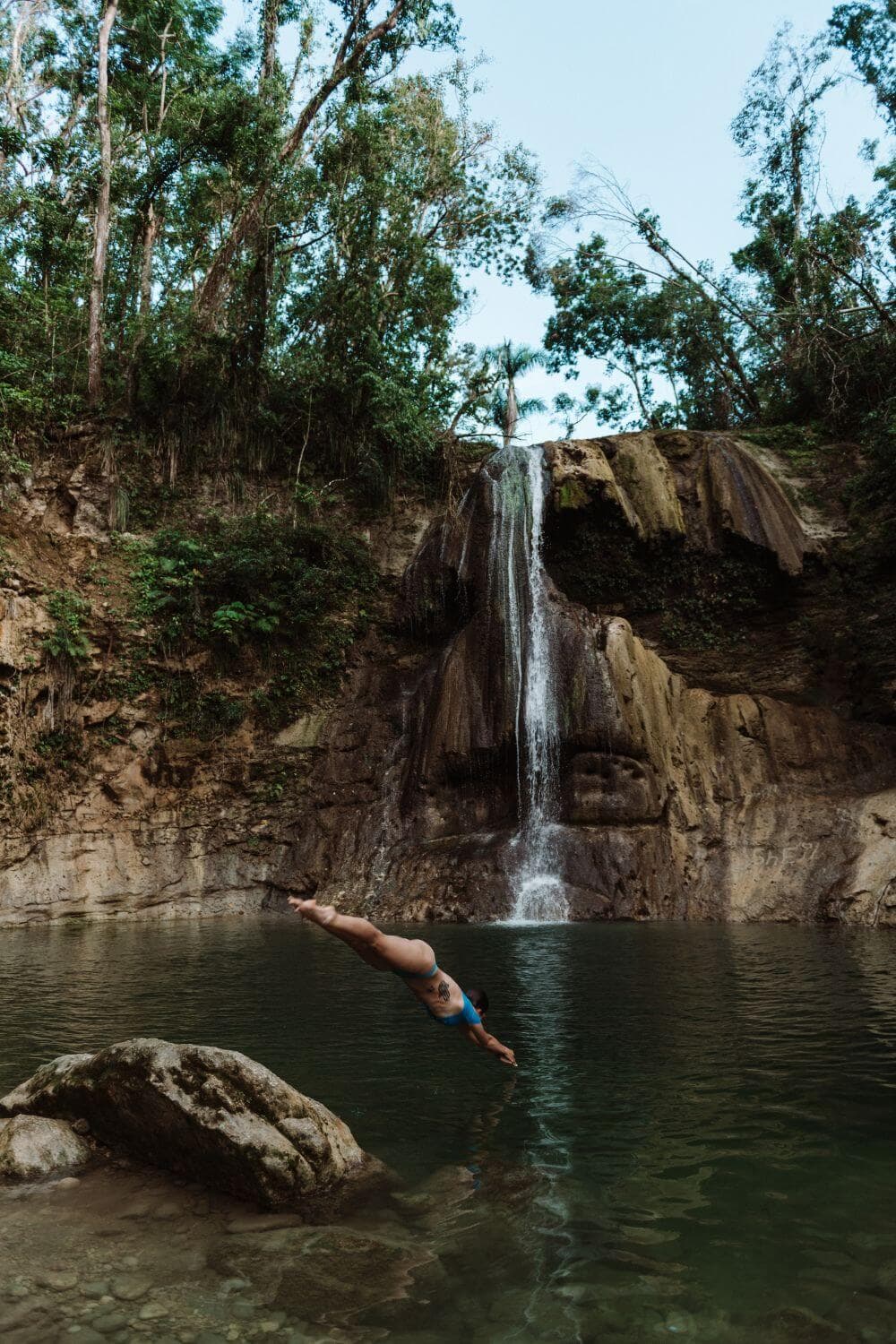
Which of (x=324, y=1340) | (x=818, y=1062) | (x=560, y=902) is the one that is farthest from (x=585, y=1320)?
(x=560, y=902)

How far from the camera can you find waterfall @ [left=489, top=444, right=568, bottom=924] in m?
14.6

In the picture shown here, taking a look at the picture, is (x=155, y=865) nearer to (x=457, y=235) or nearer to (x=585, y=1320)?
(x=585, y=1320)

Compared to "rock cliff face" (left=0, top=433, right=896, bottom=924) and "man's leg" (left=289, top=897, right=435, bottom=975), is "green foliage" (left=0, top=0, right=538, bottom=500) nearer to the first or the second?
"rock cliff face" (left=0, top=433, right=896, bottom=924)

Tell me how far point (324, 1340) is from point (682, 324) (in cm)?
3218

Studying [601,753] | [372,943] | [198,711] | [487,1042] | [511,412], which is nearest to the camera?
[372,943]

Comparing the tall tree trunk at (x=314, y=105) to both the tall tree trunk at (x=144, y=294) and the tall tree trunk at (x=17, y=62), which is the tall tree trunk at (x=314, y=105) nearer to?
the tall tree trunk at (x=144, y=294)

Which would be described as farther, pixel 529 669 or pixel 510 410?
pixel 510 410

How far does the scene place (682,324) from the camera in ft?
98.9

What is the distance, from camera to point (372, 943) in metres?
4.41

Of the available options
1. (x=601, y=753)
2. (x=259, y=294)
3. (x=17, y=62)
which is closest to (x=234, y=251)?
(x=259, y=294)

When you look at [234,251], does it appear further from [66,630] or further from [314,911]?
[314,911]

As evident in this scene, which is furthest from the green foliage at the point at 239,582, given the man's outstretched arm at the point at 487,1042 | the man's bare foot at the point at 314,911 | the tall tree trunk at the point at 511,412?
the tall tree trunk at the point at 511,412

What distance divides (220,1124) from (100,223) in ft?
76.4

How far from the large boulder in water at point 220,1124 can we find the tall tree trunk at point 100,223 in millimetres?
20515
